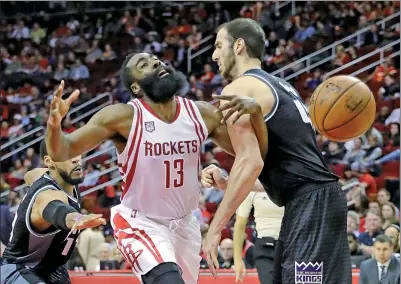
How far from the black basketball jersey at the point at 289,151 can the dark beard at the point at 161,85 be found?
0.50 m

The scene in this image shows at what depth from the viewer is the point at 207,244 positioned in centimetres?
389

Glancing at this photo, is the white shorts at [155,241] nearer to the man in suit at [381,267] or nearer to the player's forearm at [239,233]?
the player's forearm at [239,233]

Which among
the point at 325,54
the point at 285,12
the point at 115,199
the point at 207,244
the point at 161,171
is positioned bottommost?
the point at 115,199

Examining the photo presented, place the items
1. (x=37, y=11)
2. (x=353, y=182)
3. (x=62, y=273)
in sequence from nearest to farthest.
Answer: (x=62, y=273) < (x=353, y=182) < (x=37, y=11)

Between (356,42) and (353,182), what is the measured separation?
5451 mm

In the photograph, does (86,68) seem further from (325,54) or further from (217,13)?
(325,54)

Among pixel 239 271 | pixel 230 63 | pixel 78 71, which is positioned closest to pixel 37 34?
pixel 78 71

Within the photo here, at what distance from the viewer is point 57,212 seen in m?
4.50

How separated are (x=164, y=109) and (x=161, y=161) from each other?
0.99 ft

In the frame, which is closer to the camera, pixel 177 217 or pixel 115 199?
pixel 177 217

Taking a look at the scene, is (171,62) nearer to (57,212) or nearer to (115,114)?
(57,212)

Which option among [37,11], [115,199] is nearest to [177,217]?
[115,199]

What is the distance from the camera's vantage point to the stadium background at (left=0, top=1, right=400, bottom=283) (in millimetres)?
12164

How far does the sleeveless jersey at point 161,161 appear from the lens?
4.20 meters
